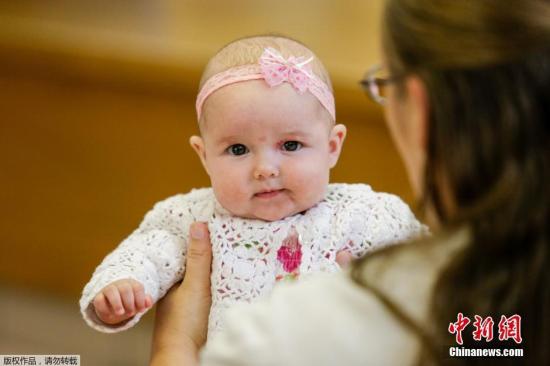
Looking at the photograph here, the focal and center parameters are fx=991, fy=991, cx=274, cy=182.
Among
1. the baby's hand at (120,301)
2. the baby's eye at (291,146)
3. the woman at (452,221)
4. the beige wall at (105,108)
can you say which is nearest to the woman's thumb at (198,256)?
the baby's hand at (120,301)

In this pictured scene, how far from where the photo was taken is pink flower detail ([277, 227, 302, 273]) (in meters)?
1.62

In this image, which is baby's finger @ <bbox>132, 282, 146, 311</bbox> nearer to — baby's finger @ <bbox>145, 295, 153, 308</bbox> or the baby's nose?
baby's finger @ <bbox>145, 295, 153, 308</bbox>

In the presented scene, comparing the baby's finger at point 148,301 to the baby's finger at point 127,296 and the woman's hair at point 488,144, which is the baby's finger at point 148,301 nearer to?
the baby's finger at point 127,296

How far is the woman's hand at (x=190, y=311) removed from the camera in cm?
168

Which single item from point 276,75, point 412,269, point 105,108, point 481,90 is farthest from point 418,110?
point 105,108

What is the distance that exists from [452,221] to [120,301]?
2.07 feet

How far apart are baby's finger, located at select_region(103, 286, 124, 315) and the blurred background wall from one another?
1586mm

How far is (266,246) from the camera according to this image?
64.5 inches

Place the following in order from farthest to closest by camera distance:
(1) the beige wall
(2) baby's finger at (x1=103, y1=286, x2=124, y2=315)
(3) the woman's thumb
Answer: (1) the beige wall
(3) the woman's thumb
(2) baby's finger at (x1=103, y1=286, x2=124, y2=315)

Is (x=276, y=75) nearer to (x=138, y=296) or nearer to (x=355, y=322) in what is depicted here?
(x=138, y=296)

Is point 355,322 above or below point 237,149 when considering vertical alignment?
below

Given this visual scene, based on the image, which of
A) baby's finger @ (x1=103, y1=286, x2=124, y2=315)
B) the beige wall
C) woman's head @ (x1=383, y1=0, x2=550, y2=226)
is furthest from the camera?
the beige wall

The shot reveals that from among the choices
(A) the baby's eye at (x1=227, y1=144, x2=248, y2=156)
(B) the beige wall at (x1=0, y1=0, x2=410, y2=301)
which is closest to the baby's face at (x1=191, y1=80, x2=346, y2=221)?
(A) the baby's eye at (x1=227, y1=144, x2=248, y2=156)

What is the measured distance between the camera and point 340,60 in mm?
3180
